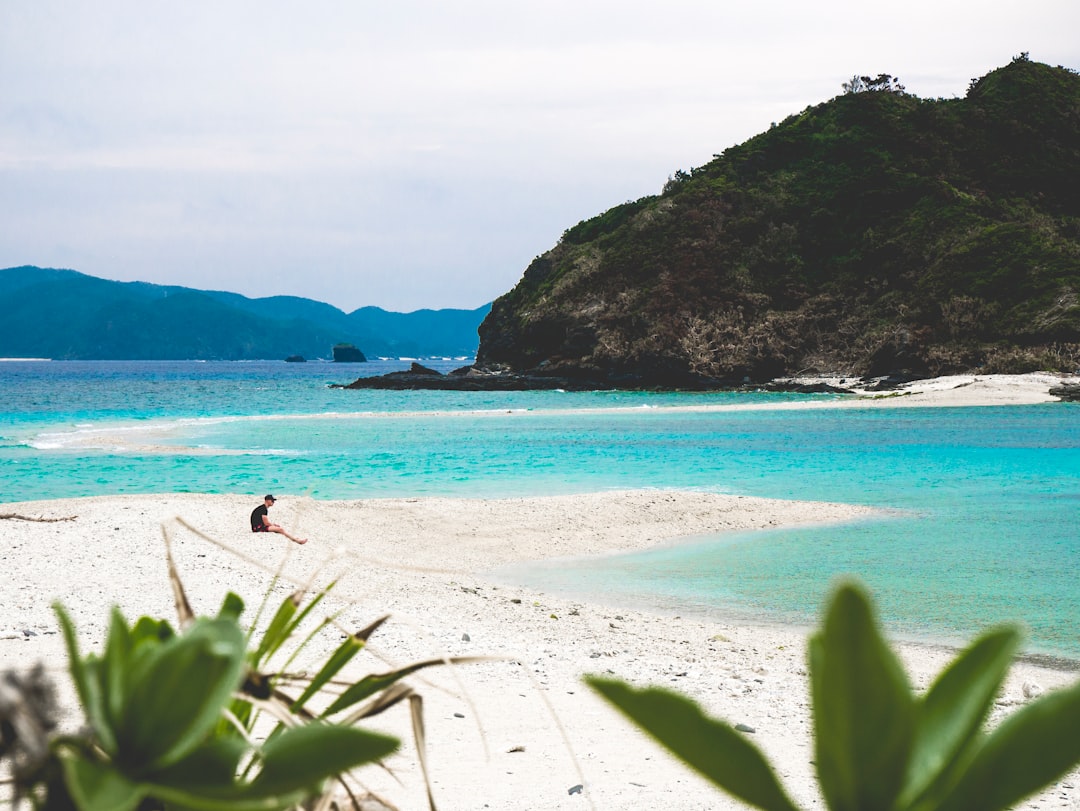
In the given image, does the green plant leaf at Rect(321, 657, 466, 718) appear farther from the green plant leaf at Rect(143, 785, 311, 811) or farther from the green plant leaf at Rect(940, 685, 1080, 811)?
the green plant leaf at Rect(940, 685, 1080, 811)

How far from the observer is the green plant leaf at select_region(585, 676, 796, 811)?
28.0 inches

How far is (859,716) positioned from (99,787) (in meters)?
0.53

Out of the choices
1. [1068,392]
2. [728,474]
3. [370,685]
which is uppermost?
[370,685]

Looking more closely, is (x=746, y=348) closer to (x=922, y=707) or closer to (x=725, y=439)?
(x=725, y=439)

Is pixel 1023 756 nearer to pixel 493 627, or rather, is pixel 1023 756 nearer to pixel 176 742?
pixel 176 742

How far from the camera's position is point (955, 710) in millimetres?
744

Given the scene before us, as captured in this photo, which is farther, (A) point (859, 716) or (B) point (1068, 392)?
(B) point (1068, 392)

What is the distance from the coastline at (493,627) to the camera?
4.61 m

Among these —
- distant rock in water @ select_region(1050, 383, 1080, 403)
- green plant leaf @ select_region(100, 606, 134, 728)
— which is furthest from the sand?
distant rock in water @ select_region(1050, 383, 1080, 403)

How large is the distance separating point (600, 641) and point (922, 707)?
7498 millimetres

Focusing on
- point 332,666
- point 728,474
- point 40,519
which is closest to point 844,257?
point 728,474

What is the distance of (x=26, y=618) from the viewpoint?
7402mm

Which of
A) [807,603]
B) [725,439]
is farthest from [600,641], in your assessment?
[725,439]

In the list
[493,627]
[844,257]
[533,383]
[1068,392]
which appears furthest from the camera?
[844,257]
